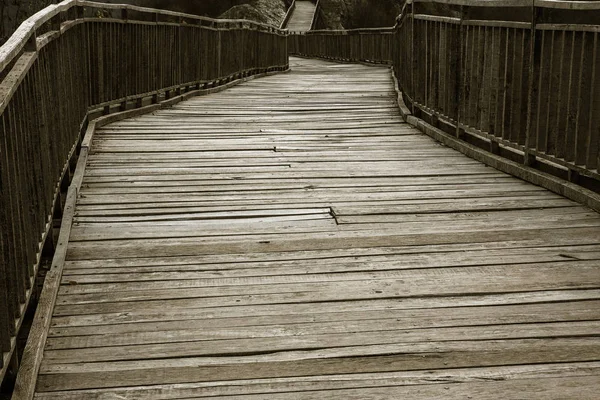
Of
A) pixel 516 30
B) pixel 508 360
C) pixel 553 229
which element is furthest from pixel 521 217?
pixel 508 360

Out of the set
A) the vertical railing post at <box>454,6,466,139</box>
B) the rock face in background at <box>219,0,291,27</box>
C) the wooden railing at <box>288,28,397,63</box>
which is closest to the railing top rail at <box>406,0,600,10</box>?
the vertical railing post at <box>454,6,466,139</box>

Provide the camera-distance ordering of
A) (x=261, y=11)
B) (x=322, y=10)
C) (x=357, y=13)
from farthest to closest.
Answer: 1. (x=357, y=13)
2. (x=322, y=10)
3. (x=261, y=11)

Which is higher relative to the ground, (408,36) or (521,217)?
(408,36)

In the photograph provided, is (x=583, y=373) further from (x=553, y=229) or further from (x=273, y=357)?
(x=553, y=229)

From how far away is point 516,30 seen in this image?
6.35 m

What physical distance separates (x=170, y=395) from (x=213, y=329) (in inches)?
22.9

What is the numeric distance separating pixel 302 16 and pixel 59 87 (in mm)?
42064

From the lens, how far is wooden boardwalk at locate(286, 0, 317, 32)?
44.0m

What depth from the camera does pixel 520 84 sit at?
638cm

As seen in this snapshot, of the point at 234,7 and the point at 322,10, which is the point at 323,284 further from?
the point at 322,10

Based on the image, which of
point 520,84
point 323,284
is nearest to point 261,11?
point 520,84

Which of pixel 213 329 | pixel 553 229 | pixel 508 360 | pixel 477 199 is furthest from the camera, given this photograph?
pixel 477 199

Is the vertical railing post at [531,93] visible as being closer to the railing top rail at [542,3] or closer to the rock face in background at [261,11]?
the railing top rail at [542,3]

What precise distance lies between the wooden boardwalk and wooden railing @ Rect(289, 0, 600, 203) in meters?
33.8
